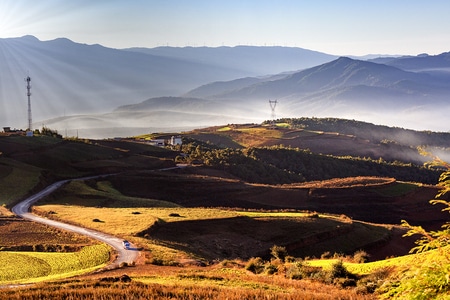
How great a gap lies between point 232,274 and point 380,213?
4820 cm

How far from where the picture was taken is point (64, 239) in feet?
123

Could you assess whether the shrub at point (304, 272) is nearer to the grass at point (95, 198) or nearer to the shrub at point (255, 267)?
the shrub at point (255, 267)

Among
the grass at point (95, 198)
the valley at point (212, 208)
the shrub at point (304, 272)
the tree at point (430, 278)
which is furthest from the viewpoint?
the grass at point (95, 198)

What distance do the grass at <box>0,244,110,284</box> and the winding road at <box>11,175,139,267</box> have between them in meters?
0.94

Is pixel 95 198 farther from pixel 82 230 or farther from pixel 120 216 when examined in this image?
pixel 82 230

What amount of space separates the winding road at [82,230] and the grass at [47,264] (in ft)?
3.08

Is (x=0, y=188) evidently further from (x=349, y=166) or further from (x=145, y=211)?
(x=349, y=166)

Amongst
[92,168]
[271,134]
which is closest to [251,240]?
[92,168]

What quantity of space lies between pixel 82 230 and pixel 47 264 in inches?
448

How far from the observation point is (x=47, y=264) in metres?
29.4

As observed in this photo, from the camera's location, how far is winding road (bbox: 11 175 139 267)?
103ft

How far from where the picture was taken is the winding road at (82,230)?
31.3m

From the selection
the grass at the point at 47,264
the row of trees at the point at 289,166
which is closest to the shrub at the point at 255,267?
the grass at the point at 47,264

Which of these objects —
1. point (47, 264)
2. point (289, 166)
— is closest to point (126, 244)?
point (47, 264)
